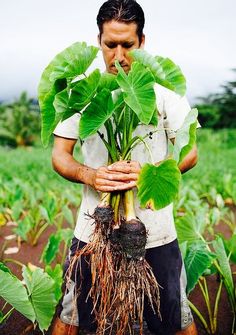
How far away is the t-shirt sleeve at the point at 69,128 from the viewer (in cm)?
163

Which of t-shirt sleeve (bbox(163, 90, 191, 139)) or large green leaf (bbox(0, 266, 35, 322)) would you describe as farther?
t-shirt sleeve (bbox(163, 90, 191, 139))

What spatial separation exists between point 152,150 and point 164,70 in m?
0.27

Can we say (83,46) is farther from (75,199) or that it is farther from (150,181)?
(75,199)

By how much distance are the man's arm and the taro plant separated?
0.07m

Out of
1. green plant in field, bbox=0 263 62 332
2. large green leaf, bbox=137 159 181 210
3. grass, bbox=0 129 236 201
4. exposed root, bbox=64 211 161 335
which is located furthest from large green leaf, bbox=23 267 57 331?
grass, bbox=0 129 236 201

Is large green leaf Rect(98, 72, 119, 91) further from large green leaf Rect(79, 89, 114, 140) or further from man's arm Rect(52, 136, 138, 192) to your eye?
man's arm Rect(52, 136, 138, 192)

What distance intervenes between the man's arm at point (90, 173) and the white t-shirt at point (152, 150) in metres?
0.05

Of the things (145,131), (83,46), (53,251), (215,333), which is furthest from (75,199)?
(83,46)

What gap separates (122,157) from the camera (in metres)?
1.47

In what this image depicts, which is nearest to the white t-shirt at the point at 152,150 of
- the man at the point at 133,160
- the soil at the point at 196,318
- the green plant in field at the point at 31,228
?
the man at the point at 133,160

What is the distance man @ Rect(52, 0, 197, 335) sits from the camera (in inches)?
61.2

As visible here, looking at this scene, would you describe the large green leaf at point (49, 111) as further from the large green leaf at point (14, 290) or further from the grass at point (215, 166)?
the grass at point (215, 166)

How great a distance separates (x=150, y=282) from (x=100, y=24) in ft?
2.78

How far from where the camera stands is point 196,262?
182cm
